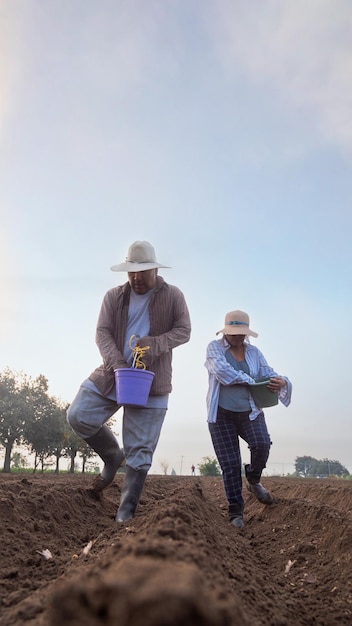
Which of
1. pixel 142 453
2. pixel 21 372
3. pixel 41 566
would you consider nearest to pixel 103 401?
pixel 142 453

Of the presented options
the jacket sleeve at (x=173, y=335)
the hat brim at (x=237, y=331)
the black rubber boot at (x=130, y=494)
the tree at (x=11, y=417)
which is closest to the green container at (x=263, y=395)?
the hat brim at (x=237, y=331)

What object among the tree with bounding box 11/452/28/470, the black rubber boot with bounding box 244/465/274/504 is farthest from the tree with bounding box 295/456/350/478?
the black rubber boot with bounding box 244/465/274/504

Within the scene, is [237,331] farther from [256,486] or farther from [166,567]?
[166,567]

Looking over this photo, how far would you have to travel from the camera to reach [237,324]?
577cm

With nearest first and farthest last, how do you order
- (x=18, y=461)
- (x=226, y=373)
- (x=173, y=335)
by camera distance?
(x=173, y=335), (x=226, y=373), (x=18, y=461)

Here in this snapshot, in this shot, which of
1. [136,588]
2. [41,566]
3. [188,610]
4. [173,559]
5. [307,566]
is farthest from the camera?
[307,566]

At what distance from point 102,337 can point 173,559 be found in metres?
3.57

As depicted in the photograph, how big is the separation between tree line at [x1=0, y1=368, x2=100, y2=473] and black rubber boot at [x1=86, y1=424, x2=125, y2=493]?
35706 millimetres

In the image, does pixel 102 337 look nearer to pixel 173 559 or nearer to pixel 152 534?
pixel 152 534

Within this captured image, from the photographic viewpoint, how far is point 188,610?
1.17m

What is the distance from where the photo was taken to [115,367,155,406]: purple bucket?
4391 millimetres

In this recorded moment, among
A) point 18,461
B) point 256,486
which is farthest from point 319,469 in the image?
point 256,486

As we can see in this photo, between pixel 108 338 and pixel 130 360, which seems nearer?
pixel 130 360

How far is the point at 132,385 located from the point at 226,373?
1.26 metres
